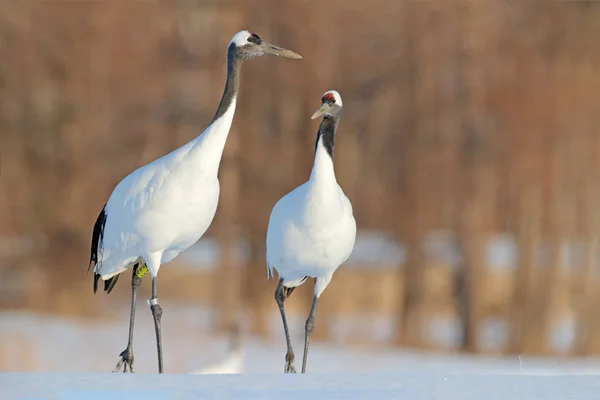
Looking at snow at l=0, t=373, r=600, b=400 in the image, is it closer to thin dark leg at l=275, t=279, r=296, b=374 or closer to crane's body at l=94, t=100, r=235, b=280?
crane's body at l=94, t=100, r=235, b=280

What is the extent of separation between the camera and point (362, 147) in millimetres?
15703

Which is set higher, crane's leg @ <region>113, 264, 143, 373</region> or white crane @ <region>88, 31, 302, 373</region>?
white crane @ <region>88, 31, 302, 373</region>

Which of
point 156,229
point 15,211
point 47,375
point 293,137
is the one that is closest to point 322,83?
point 293,137

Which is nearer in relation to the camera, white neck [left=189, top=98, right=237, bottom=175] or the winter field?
the winter field

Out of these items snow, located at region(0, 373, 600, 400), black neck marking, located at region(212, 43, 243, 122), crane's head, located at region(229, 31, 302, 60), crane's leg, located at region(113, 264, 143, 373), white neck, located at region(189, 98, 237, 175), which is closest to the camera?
snow, located at region(0, 373, 600, 400)

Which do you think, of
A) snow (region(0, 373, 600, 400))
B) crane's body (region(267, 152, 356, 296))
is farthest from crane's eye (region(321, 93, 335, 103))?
snow (region(0, 373, 600, 400))

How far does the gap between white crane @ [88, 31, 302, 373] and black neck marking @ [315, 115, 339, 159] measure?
45 cm

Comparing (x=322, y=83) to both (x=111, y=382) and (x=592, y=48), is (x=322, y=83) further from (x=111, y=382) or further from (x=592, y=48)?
(x=111, y=382)

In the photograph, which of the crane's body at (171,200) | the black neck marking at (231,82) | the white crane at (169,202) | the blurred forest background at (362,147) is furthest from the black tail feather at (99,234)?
the blurred forest background at (362,147)

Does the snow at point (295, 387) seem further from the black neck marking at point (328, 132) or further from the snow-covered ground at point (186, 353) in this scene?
the snow-covered ground at point (186, 353)

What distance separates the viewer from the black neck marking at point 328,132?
20.6 ft

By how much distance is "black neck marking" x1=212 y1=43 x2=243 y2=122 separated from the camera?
592 cm

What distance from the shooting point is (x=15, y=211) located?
1586 cm

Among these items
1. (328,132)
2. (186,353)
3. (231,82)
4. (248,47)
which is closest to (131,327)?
(231,82)
